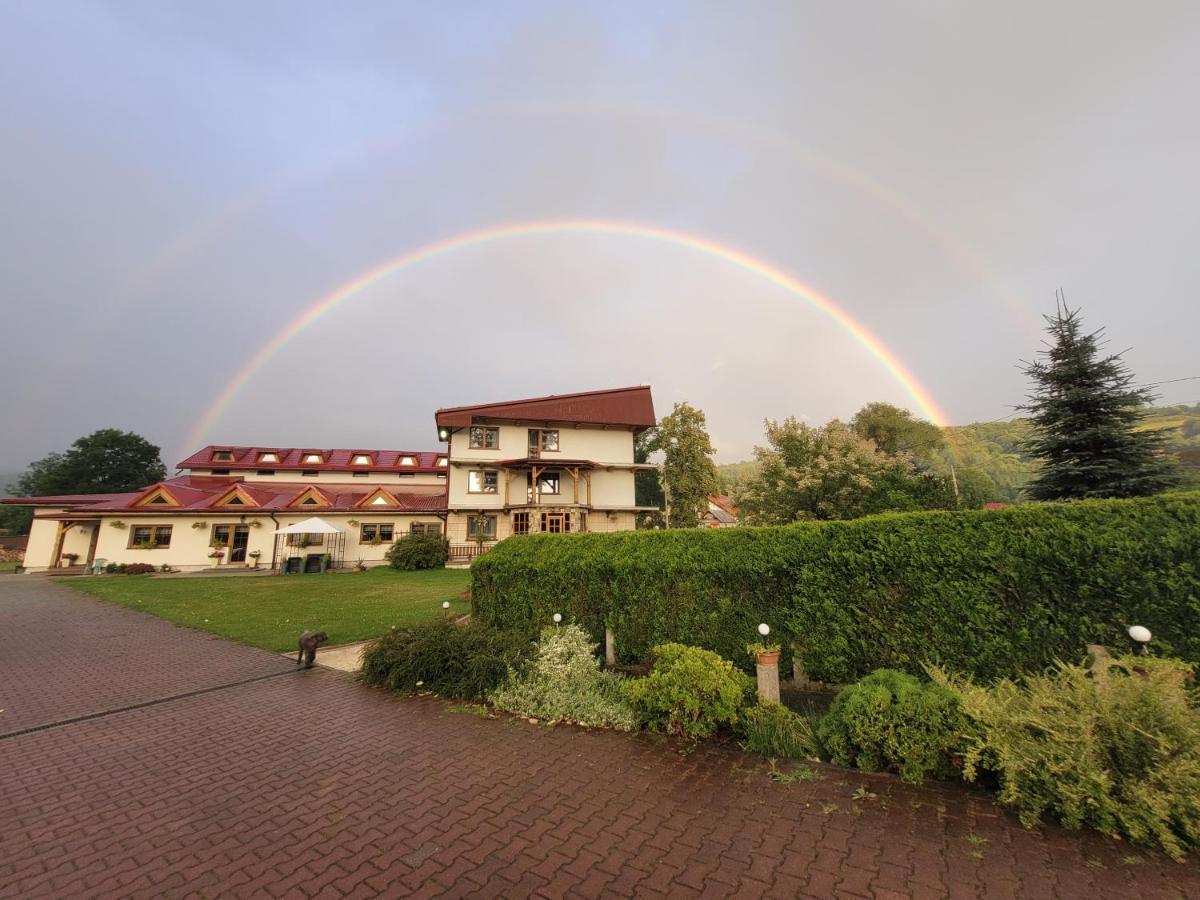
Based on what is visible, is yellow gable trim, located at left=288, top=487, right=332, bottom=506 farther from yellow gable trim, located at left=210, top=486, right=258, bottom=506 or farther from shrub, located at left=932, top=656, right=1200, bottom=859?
shrub, located at left=932, top=656, right=1200, bottom=859

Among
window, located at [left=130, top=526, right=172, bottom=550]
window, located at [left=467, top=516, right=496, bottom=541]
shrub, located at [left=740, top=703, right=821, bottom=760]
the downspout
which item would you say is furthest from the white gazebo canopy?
shrub, located at [left=740, top=703, right=821, bottom=760]

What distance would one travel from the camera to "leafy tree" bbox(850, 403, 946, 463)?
46.3 metres

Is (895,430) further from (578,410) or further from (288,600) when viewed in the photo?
(288,600)

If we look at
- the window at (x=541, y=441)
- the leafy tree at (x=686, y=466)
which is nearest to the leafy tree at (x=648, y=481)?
the leafy tree at (x=686, y=466)

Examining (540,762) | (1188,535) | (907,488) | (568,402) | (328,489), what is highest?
(568,402)

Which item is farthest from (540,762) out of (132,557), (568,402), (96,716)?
(132,557)

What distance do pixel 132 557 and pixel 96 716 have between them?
2907 centimetres

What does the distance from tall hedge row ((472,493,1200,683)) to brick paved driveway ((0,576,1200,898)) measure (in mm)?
2375

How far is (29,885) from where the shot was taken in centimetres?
336

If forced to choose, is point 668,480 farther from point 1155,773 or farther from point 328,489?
point 1155,773

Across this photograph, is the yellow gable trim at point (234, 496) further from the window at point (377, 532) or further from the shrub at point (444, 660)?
the shrub at point (444, 660)

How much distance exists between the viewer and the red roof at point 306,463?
38.3 m

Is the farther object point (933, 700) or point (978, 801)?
point (933, 700)

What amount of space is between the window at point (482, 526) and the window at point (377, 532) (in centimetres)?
561
